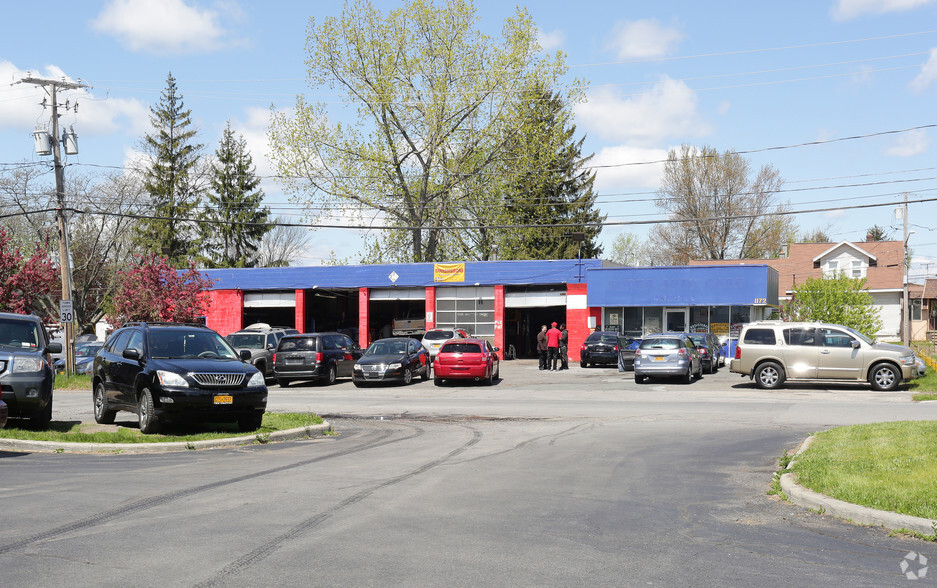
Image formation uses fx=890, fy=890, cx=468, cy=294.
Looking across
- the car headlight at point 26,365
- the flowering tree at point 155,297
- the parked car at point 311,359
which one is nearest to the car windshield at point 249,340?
the parked car at point 311,359

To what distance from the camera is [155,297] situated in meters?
39.0

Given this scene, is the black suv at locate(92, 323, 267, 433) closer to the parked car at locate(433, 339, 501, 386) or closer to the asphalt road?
the asphalt road

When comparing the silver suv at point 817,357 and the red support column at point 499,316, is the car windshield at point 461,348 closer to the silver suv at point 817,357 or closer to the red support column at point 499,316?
the silver suv at point 817,357

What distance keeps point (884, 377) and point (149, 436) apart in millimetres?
19947

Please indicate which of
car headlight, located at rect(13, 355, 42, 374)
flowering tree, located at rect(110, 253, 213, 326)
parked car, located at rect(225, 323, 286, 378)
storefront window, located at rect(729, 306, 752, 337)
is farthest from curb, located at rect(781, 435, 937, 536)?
flowering tree, located at rect(110, 253, 213, 326)

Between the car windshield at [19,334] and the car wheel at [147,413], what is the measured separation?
97.6 inches

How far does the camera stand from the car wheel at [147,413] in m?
13.9

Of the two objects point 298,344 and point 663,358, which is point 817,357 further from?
point 298,344

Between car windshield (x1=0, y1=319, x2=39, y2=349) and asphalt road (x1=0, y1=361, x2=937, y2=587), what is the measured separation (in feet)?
12.1

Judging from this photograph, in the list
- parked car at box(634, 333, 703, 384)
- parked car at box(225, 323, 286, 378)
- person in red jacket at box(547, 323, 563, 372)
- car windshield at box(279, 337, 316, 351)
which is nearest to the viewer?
parked car at box(634, 333, 703, 384)

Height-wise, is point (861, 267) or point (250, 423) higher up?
point (861, 267)

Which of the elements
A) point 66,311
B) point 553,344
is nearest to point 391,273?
point 553,344

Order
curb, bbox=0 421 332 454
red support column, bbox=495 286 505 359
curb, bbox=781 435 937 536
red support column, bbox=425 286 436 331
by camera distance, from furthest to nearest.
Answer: red support column, bbox=425 286 436 331, red support column, bbox=495 286 505 359, curb, bbox=0 421 332 454, curb, bbox=781 435 937 536

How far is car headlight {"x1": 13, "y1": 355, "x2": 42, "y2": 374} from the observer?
14.2 metres
